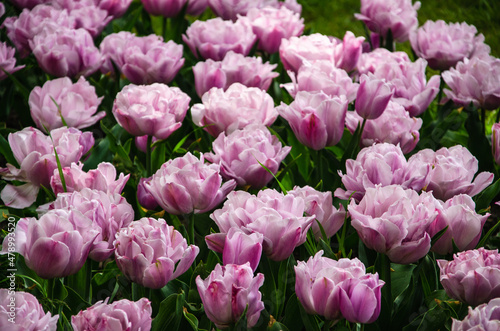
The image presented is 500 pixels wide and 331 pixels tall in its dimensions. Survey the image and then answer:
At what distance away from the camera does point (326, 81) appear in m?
1.54

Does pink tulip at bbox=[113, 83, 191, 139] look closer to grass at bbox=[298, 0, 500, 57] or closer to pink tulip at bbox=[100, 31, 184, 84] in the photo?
pink tulip at bbox=[100, 31, 184, 84]

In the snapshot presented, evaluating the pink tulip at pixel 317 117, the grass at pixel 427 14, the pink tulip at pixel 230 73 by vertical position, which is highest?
the pink tulip at pixel 317 117

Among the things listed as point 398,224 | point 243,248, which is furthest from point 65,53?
point 398,224

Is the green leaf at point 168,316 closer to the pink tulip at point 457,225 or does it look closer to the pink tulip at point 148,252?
the pink tulip at point 148,252

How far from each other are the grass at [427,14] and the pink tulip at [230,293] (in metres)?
2.80

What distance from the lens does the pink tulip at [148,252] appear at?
97 cm

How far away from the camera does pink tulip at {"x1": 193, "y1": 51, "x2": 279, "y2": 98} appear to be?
171cm

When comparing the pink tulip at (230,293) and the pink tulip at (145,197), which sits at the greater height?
the pink tulip at (230,293)

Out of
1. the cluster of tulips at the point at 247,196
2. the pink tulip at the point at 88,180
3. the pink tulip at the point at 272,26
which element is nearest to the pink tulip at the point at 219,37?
the cluster of tulips at the point at 247,196

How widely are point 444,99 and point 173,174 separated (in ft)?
4.21

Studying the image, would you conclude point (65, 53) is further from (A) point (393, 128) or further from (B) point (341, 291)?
(B) point (341, 291)

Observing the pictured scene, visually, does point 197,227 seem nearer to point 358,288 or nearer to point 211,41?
point 358,288

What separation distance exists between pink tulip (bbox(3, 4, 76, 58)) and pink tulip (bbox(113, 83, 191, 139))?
23.5 inches

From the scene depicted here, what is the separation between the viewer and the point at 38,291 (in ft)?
3.77
